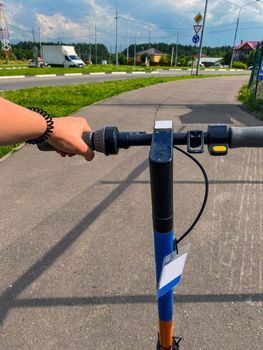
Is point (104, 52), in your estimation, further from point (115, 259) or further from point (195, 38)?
point (115, 259)

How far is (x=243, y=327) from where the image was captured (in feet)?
7.54

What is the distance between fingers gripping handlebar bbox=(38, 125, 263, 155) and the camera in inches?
40.5

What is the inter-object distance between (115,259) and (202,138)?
7.40 feet

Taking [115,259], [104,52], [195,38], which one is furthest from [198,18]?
[104,52]

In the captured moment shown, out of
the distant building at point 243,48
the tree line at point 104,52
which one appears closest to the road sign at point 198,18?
the tree line at point 104,52

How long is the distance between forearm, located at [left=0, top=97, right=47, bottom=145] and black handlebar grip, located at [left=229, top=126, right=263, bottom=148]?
67cm

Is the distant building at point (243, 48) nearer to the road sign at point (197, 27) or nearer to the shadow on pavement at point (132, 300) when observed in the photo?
the road sign at point (197, 27)

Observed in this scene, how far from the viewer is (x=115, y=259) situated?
3025 mm

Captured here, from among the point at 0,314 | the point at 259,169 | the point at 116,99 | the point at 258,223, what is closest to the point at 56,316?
the point at 0,314

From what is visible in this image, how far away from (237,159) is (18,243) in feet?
13.9

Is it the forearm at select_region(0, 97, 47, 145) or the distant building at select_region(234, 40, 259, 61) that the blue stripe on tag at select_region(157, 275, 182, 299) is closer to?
the forearm at select_region(0, 97, 47, 145)

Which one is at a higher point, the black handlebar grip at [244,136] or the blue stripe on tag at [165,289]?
the black handlebar grip at [244,136]

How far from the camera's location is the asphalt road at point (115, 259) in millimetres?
2281

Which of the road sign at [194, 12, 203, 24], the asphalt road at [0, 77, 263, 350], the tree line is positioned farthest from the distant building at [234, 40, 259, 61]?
the asphalt road at [0, 77, 263, 350]
